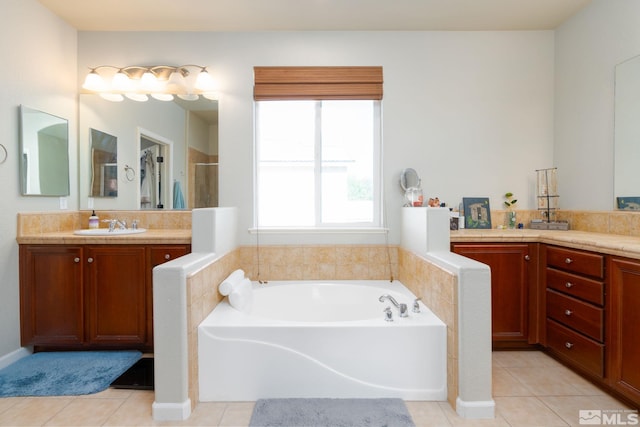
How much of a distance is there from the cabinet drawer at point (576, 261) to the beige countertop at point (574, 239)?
0.04m

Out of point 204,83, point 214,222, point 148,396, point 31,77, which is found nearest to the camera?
point 148,396

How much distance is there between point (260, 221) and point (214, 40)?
1.63 m

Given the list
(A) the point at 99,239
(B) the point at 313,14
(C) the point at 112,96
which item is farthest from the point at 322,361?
(C) the point at 112,96

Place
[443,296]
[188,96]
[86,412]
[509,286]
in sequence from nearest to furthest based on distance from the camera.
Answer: [86,412], [443,296], [509,286], [188,96]

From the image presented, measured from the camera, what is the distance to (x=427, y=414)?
1.80m

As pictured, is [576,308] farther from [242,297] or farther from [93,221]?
[93,221]

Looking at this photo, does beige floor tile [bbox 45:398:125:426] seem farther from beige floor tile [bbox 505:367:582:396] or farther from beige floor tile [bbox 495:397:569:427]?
beige floor tile [bbox 505:367:582:396]

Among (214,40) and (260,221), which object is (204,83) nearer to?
(214,40)

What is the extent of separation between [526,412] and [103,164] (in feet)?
11.7

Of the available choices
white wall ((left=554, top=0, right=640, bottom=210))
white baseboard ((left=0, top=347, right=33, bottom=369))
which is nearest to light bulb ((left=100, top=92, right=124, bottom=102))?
white baseboard ((left=0, top=347, right=33, bottom=369))

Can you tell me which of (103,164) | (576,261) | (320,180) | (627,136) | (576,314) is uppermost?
(627,136)

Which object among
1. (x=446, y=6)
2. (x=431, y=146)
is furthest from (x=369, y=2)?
(x=431, y=146)

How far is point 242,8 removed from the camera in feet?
8.70
